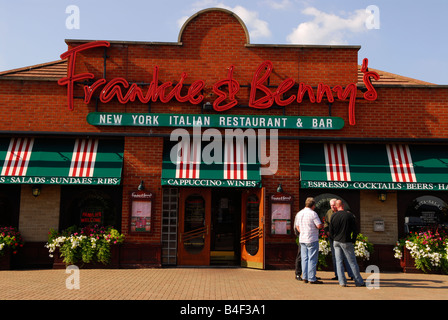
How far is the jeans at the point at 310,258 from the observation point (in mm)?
8430

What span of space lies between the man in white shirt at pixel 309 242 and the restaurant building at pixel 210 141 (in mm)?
2027

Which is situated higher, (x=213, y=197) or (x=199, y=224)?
(x=213, y=197)

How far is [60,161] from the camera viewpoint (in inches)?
420

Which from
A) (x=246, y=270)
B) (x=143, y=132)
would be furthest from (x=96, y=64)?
(x=246, y=270)

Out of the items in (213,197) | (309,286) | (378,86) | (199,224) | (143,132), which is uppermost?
(378,86)

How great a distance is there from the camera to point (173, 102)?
1116 cm

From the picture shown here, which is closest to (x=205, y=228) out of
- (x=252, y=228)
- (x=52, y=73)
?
(x=252, y=228)

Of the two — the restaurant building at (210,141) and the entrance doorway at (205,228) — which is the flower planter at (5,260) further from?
the entrance doorway at (205,228)

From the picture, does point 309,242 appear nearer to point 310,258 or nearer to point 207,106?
point 310,258

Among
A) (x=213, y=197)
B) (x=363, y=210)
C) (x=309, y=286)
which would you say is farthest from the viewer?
(x=213, y=197)

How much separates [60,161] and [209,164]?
4104 millimetres

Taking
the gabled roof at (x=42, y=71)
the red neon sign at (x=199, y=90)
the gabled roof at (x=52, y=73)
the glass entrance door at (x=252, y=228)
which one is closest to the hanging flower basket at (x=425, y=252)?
the red neon sign at (x=199, y=90)

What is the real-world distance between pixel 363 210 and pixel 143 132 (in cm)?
667

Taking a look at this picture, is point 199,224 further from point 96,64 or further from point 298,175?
point 96,64
